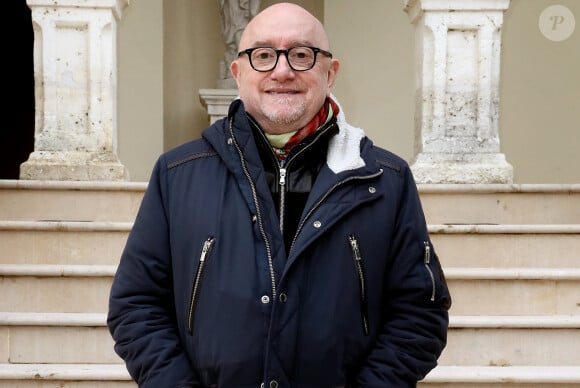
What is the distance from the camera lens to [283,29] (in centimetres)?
150

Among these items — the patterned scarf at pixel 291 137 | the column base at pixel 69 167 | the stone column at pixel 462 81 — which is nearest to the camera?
the patterned scarf at pixel 291 137

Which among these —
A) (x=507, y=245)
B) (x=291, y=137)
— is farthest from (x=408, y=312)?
(x=507, y=245)

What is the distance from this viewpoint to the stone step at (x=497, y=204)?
3771mm

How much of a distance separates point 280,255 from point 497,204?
8.35ft

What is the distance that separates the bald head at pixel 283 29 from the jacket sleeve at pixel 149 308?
34cm

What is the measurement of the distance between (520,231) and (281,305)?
2232 millimetres

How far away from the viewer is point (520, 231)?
341 centimetres

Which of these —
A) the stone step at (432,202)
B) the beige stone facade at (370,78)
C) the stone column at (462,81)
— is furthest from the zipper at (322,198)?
the beige stone facade at (370,78)

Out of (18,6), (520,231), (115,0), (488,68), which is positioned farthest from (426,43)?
(18,6)

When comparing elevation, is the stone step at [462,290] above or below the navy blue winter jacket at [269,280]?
below

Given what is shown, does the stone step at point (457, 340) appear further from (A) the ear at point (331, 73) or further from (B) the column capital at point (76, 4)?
(B) the column capital at point (76, 4)

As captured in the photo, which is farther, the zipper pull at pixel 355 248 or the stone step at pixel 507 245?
the stone step at pixel 507 245

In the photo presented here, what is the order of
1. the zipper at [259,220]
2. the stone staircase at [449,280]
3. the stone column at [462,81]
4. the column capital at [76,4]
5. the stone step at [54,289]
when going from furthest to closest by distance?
the stone column at [462,81] → the column capital at [76,4] → the stone step at [54,289] → the stone staircase at [449,280] → the zipper at [259,220]

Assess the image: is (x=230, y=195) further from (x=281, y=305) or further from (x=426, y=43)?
(x=426, y=43)
